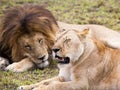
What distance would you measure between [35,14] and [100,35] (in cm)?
83

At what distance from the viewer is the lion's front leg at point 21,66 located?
5656mm

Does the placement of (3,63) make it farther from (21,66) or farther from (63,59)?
(63,59)

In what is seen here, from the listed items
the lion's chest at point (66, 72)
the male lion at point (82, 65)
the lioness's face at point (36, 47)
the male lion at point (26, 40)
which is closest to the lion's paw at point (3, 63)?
the male lion at point (26, 40)

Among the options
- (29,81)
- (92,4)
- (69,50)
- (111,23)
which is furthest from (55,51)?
(92,4)

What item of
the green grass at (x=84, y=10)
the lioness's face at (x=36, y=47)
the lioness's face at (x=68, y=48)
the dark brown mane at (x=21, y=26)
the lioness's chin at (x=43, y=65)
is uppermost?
the lioness's face at (x=68, y=48)

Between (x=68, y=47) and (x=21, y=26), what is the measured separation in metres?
1.27

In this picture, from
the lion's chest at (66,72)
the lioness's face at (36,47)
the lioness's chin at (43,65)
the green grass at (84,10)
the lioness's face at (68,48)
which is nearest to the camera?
the lioness's face at (68,48)

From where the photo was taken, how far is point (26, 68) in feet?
18.7

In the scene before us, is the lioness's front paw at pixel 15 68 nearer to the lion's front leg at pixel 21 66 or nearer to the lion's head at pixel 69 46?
the lion's front leg at pixel 21 66

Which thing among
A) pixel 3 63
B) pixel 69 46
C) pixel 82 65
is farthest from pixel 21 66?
pixel 69 46

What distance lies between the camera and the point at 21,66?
5691mm

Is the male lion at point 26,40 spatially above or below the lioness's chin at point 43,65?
above

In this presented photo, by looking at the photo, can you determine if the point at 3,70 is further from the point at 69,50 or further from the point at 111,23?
the point at 111,23

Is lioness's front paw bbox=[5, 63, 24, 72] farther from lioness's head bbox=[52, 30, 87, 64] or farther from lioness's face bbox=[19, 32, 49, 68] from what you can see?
lioness's head bbox=[52, 30, 87, 64]
